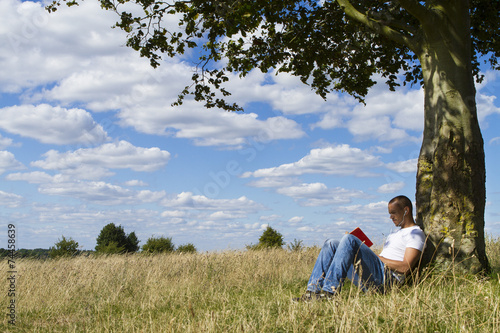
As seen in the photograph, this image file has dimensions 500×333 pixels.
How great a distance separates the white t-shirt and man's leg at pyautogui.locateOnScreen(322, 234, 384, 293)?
0.56 m

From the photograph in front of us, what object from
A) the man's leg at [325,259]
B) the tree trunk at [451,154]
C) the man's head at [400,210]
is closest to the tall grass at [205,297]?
the man's leg at [325,259]

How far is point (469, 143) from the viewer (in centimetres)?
723

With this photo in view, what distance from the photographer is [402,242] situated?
619 cm

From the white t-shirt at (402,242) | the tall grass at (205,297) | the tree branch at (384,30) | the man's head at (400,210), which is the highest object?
the tree branch at (384,30)

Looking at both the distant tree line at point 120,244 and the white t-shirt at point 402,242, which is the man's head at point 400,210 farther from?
the distant tree line at point 120,244

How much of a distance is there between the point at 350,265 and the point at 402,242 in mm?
1099

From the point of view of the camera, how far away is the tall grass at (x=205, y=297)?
432 centimetres

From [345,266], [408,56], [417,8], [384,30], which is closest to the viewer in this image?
[345,266]

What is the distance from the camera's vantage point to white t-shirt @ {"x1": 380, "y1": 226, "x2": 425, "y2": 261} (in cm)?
585

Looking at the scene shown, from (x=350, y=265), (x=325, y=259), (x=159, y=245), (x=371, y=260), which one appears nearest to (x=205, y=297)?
(x=325, y=259)

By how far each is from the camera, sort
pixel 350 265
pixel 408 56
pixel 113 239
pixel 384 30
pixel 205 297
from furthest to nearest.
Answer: pixel 113 239, pixel 408 56, pixel 384 30, pixel 205 297, pixel 350 265

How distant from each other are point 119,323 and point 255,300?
188 centimetres

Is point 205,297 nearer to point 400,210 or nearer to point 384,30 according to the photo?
point 400,210

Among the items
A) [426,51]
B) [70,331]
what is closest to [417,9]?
[426,51]
